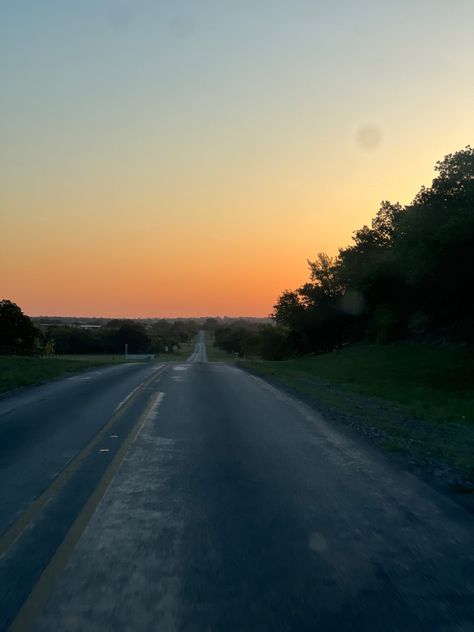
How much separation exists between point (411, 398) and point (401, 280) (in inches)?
1001

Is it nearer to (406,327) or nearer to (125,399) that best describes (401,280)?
(406,327)

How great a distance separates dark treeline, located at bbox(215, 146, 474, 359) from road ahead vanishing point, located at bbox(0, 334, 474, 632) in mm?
19262

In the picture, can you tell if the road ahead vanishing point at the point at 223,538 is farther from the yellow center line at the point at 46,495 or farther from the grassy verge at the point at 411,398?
the grassy verge at the point at 411,398

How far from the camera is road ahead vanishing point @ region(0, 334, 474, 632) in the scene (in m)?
4.39

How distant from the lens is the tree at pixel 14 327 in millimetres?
75688

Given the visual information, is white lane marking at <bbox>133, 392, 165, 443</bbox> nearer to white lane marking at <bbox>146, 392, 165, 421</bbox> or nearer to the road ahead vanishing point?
white lane marking at <bbox>146, 392, 165, 421</bbox>

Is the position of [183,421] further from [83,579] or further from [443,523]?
[83,579]

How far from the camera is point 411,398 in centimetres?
2272

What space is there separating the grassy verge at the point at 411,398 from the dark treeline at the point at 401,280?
291 cm

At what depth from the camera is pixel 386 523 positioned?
646cm

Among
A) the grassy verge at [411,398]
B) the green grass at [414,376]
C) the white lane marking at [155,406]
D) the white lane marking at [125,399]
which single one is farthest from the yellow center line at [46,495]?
the green grass at [414,376]

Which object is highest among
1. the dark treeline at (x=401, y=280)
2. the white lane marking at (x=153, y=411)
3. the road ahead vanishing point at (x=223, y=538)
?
the dark treeline at (x=401, y=280)

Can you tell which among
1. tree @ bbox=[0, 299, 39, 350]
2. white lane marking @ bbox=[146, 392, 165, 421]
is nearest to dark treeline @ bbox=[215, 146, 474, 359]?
white lane marking @ bbox=[146, 392, 165, 421]

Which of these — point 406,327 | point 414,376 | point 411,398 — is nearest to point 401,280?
point 406,327
